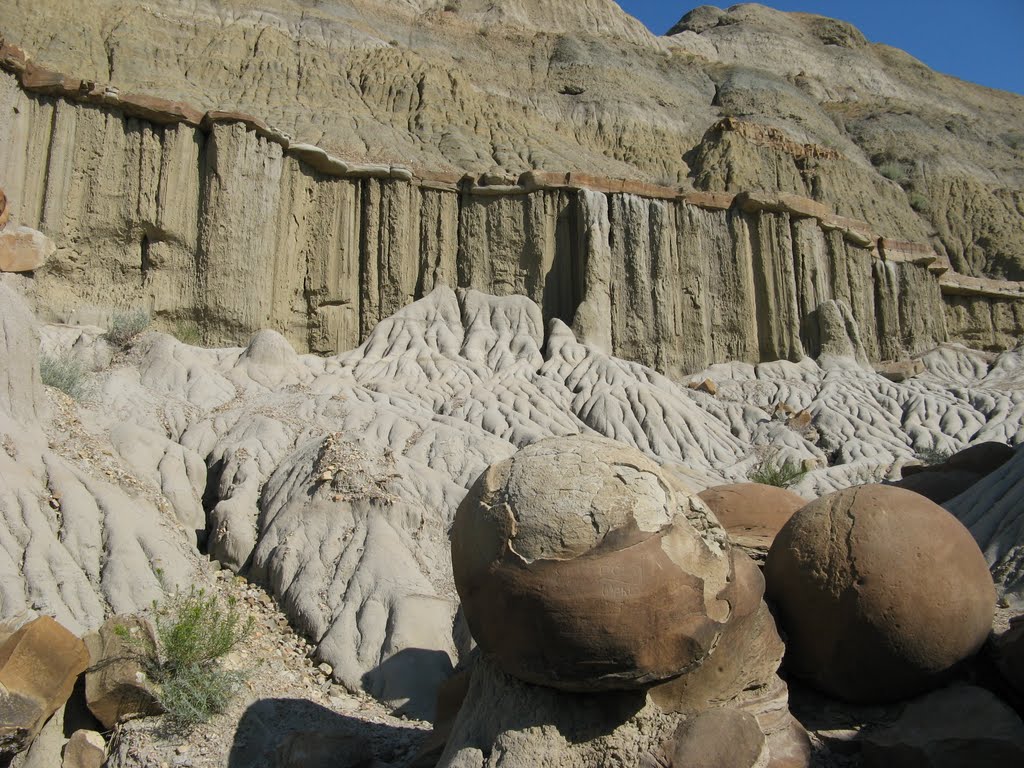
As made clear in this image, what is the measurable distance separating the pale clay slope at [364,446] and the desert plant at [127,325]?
0.82 meters

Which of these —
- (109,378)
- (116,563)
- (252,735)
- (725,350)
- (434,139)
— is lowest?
(252,735)

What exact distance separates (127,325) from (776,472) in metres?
14.3

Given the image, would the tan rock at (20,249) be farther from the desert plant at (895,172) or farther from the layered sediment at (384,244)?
the desert plant at (895,172)

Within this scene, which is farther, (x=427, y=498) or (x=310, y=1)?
(x=310, y=1)

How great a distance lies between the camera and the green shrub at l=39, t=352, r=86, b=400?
12570 millimetres

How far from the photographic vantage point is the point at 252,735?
24.2 ft

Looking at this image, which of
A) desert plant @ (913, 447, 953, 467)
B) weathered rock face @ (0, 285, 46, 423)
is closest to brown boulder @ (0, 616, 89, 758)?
weathered rock face @ (0, 285, 46, 423)

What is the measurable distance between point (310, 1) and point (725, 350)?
941 inches

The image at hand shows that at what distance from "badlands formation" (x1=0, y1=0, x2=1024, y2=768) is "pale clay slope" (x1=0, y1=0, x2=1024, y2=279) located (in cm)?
22

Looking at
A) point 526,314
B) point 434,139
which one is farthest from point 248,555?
point 434,139

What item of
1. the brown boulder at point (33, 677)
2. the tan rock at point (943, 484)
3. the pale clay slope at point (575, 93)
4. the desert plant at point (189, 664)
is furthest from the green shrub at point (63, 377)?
the pale clay slope at point (575, 93)

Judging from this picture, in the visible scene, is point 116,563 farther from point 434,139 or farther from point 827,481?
point 434,139

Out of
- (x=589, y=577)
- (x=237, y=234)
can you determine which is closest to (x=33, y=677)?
(x=589, y=577)

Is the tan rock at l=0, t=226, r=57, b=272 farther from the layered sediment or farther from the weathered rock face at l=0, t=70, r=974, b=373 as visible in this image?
the weathered rock face at l=0, t=70, r=974, b=373
